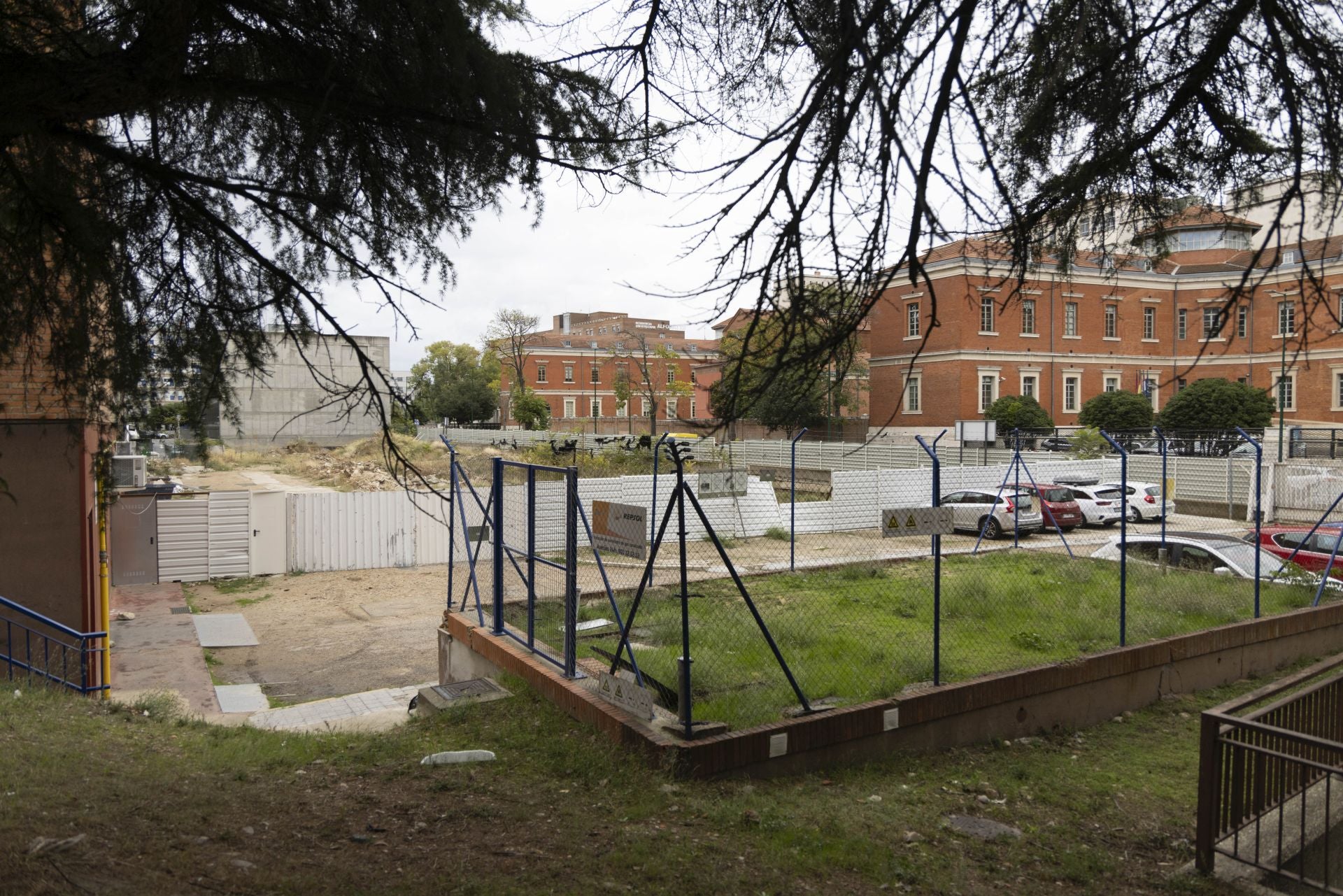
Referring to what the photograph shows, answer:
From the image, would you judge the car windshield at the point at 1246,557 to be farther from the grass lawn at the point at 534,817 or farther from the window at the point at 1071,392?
the window at the point at 1071,392

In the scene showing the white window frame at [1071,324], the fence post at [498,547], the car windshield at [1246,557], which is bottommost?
the car windshield at [1246,557]

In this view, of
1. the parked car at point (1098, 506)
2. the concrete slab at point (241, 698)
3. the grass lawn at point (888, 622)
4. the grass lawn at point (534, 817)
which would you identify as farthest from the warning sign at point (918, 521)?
the parked car at point (1098, 506)

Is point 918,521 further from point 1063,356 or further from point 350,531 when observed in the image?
point 1063,356

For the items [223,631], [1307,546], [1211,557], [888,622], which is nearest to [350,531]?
[223,631]

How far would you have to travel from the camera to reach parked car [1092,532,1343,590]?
13828 mm

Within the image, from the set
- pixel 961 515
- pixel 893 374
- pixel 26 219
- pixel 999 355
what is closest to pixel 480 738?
pixel 26 219

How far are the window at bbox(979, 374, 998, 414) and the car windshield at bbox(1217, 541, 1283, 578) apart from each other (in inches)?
1390

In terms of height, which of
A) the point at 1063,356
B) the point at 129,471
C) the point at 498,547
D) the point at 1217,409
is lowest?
the point at 498,547

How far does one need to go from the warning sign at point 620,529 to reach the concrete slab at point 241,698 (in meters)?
5.75

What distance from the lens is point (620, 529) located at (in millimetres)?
8031

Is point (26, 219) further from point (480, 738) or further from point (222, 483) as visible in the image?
point (222, 483)

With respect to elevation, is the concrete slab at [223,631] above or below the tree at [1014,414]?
below

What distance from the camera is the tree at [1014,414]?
149ft

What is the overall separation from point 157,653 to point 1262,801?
13886 mm
